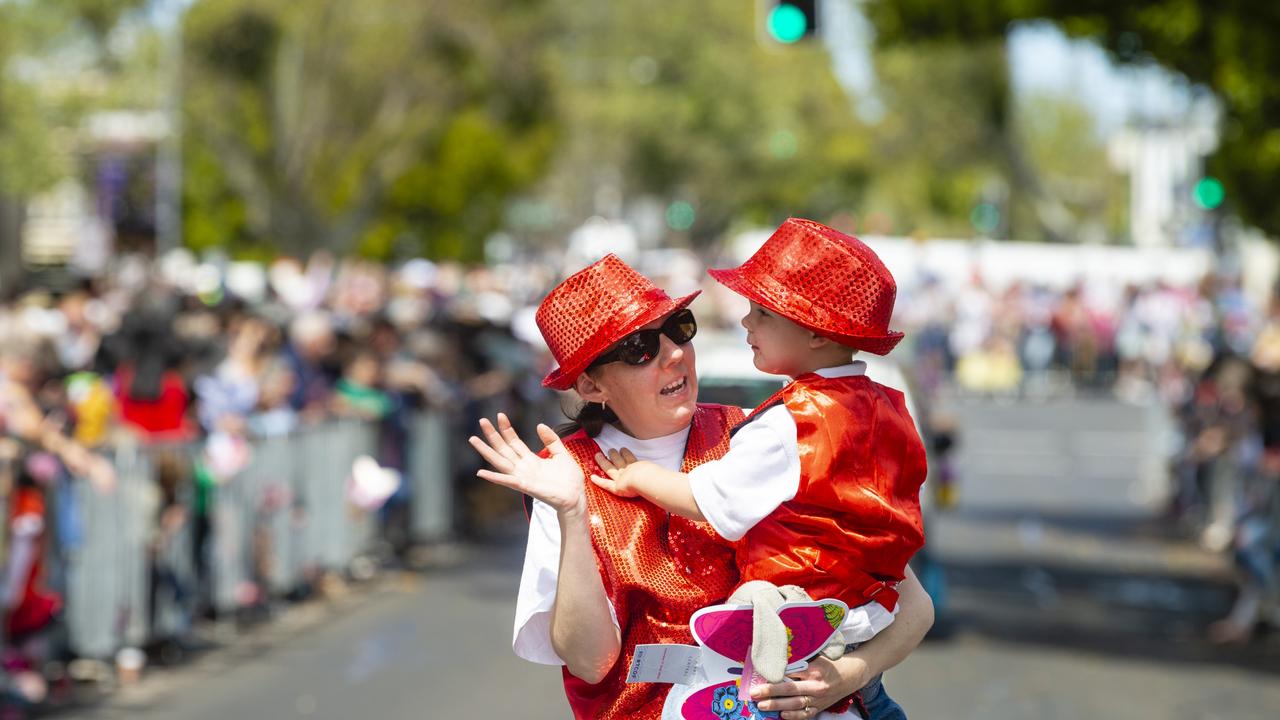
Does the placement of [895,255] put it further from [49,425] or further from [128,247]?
[49,425]

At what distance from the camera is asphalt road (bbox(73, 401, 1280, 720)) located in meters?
10.0

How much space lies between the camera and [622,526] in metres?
3.69

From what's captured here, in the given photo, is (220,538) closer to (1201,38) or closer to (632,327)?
(1201,38)

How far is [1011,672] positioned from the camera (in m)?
11.1

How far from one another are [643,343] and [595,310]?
0.10m

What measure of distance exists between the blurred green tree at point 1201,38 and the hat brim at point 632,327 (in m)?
9.56

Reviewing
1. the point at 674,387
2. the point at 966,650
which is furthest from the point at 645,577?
the point at 966,650

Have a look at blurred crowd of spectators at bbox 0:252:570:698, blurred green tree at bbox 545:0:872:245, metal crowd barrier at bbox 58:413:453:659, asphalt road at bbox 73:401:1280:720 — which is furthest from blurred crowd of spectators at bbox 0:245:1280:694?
blurred green tree at bbox 545:0:872:245

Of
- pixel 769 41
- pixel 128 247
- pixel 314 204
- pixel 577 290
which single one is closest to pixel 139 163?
pixel 128 247

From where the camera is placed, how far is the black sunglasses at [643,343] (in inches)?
145

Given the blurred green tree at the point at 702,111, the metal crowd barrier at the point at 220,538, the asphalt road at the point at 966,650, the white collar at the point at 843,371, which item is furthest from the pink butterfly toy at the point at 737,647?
the blurred green tree at the point at 702,111

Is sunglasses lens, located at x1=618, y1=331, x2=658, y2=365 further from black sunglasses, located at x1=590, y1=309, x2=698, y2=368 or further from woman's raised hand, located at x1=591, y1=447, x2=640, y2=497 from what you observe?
woman's raised hand, located at x1=591, y1=447, x2=640, y2=497

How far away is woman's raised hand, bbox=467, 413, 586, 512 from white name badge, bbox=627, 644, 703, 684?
30 centimetres

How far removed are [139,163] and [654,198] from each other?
2983 cm
